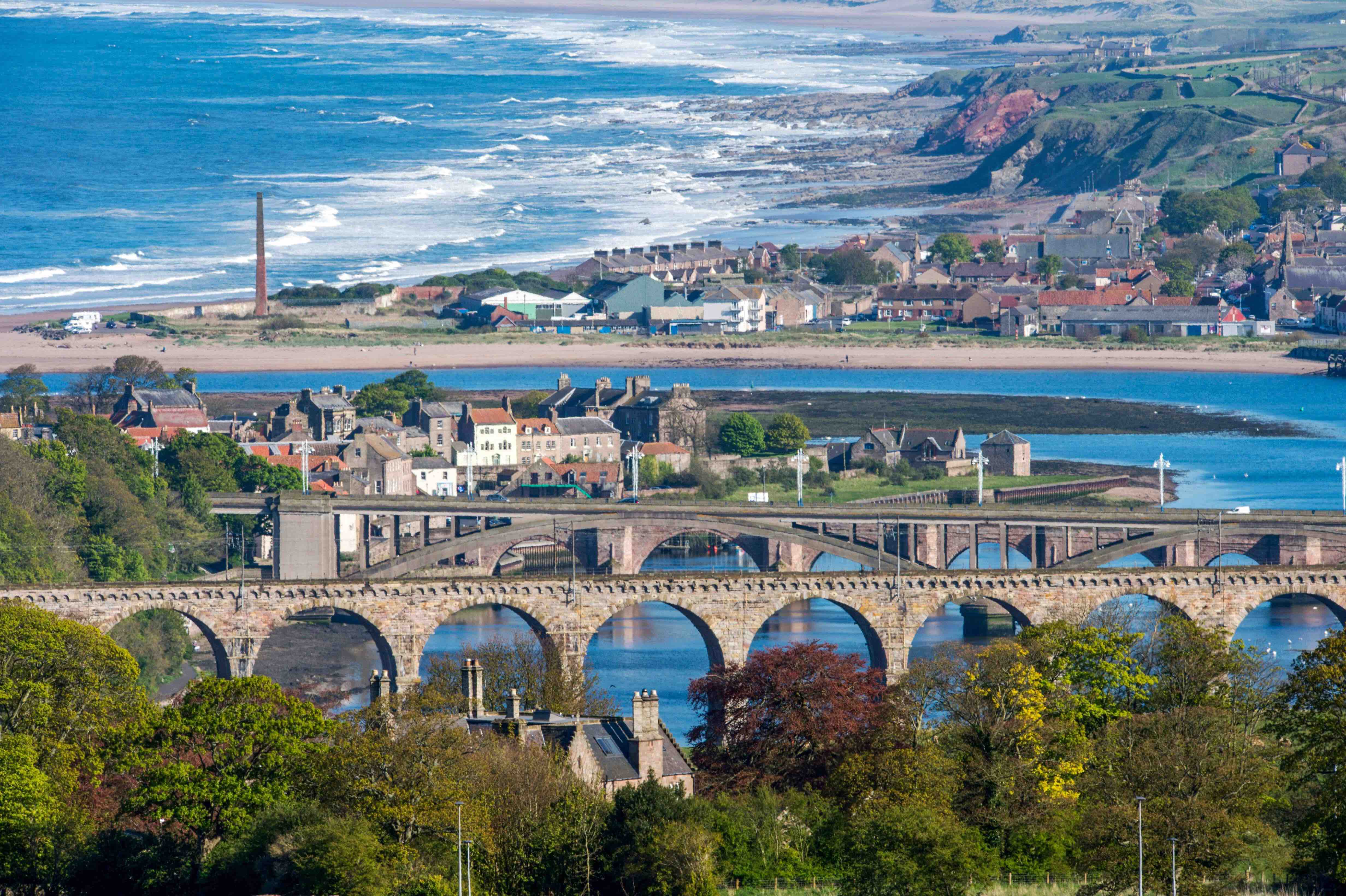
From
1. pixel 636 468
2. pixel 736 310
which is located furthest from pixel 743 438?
pixel 736 310

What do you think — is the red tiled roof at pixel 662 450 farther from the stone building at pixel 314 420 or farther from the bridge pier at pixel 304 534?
the bridge pier at pixel 304 534

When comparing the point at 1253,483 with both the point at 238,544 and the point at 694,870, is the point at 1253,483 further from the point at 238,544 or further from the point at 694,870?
the point at 694,870

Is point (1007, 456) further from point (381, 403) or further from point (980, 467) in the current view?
point (381, 403)

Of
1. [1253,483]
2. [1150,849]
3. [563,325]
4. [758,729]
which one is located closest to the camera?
[1150,849]

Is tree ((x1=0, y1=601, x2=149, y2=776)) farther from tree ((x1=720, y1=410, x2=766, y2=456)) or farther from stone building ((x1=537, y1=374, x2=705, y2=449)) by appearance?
stone building ((x1=537, y1=374, x2=705, y2=449))

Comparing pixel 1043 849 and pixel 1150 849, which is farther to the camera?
pixel 1043 849

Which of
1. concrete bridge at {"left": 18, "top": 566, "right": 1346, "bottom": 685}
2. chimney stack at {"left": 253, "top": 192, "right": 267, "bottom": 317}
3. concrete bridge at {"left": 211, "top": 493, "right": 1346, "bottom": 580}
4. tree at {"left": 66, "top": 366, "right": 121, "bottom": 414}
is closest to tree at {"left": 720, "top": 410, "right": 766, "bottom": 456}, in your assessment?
concrete bridge at {"left": 211, "top": 493, "right": 1346, "bottom": 580}

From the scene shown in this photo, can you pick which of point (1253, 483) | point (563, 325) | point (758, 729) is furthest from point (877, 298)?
point (758, 729)
